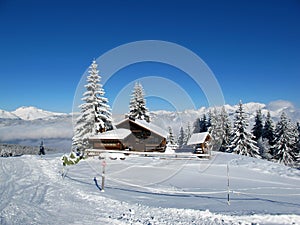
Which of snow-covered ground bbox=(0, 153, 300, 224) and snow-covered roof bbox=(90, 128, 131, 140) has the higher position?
snow-covered roof bbox=(90, 128, 131, 140)

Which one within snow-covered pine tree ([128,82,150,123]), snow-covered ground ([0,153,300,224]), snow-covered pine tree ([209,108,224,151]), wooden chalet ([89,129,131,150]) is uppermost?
snow-covered pine tree ([128,82,150,123])

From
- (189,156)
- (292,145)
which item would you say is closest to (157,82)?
(189,156)

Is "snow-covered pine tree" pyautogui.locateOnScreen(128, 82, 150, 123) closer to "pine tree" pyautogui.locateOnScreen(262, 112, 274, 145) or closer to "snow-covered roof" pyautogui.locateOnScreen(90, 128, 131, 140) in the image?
"snow-covered roof" pyautogui.locateOnScreen(90, 128, 131, 140)

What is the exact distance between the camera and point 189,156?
27.4 m

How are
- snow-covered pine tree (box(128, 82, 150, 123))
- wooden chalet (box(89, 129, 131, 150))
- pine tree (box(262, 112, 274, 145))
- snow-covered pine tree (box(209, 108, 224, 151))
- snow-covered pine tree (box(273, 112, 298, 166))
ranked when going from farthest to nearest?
pine tree (box(262, 112, 274, 145)) < snow-covered pine tree (box(209, 108, 224, 151)) < snow-covered pine tree (box(128, 82, 150, 123)) < snow-covered pine tree (box(273, 112, 298, 166)) < wooden chalet (box(89, 129, 131, 150))

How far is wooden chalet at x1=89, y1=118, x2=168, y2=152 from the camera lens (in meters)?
31.2

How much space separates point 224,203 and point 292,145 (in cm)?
4388

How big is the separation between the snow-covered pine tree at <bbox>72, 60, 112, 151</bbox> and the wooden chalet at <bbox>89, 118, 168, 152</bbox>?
1384 millimetres

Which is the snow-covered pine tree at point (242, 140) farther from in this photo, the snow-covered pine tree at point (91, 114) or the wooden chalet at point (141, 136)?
the snow-covered pine tree at point (91, 114)

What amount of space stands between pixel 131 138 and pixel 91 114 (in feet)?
20.9

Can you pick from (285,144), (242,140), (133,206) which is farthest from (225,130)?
(133,206)

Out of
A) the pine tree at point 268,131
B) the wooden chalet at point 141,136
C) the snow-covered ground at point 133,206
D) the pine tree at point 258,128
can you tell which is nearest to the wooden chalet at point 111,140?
the wooden chalet at point 141,136

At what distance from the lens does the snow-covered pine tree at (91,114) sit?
31656 mm

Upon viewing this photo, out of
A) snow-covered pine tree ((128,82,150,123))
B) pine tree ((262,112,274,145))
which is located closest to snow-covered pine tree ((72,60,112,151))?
snow-covered pine tree ((128,82,150,123))
